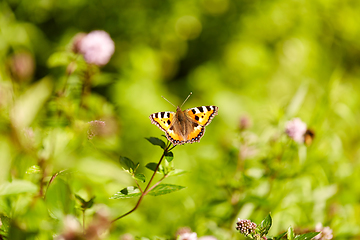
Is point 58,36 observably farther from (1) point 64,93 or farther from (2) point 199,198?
(2) point 199,198

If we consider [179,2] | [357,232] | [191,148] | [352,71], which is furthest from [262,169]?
[352,71]

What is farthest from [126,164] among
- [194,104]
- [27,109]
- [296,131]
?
[194,104]

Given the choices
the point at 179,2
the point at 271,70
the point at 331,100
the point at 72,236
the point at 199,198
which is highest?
the point at 271,70

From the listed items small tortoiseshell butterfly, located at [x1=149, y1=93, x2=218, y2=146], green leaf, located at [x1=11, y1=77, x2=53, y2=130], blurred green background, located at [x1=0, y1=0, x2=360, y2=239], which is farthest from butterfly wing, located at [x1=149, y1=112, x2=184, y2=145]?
green leaf, located at [x1=11, y1=77, x2=53, y2=130]

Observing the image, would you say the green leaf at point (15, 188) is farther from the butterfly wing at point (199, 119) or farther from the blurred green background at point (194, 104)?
the butterfly wing at point (199, 119)

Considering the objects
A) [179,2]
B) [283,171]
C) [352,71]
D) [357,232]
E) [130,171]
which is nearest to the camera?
[130,171]

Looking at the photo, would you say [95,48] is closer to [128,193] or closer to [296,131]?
[128,193]

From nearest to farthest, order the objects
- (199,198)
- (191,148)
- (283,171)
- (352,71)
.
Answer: (283,171)
(199,198)
(191,148)
(352,71)
